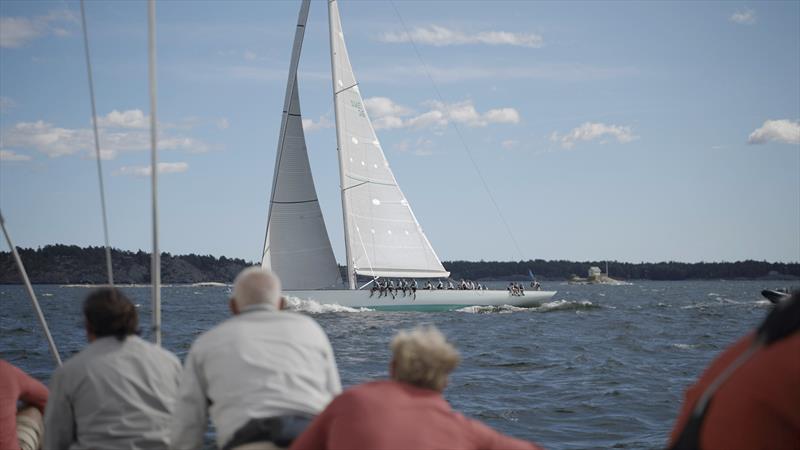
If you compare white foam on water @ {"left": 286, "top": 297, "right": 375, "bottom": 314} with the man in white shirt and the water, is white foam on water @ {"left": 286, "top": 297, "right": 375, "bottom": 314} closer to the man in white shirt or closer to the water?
the water

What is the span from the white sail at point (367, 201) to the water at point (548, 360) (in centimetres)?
199

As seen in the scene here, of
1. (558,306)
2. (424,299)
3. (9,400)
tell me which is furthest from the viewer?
(558,306)

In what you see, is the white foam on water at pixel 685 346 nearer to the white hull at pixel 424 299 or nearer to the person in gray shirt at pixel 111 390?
the white hull at pixel 424 299

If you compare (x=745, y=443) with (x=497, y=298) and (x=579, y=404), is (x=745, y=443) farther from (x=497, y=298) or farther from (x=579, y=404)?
(x=497, y=298)

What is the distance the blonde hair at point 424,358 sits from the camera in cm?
301

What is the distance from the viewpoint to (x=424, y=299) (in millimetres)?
36469

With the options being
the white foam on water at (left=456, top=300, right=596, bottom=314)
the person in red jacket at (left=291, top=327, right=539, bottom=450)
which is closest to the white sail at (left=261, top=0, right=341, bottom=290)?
the white foam on water at (left=456, top=300, right=596, bottom=314)

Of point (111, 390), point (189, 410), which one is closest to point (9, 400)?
point (111, 390)

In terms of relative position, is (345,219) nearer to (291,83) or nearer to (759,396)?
(291,83)

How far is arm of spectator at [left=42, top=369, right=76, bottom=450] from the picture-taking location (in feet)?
12.8

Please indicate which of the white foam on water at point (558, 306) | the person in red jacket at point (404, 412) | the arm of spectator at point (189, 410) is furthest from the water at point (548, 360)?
the white foam on water at point (558, 306)

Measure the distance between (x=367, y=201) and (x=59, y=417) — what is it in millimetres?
32703

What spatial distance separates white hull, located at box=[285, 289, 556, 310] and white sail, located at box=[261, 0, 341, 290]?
5.19 ft

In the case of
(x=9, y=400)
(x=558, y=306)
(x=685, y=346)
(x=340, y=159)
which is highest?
(x=340, y=159)
